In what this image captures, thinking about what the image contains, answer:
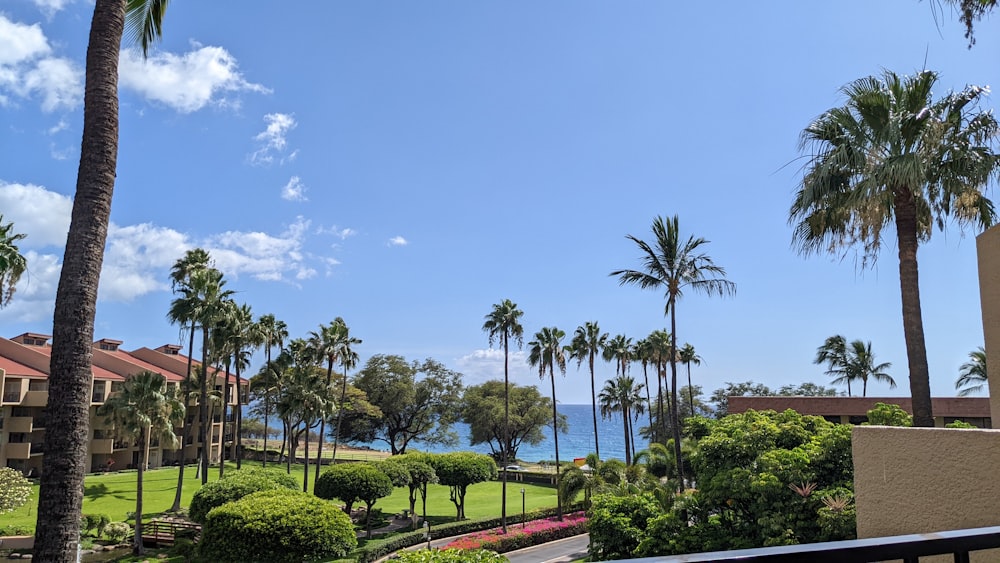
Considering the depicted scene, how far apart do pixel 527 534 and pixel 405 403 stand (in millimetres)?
36838

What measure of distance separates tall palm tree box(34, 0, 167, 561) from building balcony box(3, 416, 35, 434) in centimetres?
4566

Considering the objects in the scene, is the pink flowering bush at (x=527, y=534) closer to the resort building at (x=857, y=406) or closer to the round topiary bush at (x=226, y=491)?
the round topiary bush at (x=226, y=491)

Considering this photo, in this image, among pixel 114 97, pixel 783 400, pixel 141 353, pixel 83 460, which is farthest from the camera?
pixel 141 353

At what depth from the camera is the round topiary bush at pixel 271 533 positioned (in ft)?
71.1

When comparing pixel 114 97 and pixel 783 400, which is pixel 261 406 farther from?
pixel 114 97

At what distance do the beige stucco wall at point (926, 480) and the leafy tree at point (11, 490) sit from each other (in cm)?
3146

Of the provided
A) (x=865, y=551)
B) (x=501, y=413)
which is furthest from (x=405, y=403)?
(x=865, y=551)

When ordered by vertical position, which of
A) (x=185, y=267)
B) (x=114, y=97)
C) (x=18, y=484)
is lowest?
(x=18, y=484)

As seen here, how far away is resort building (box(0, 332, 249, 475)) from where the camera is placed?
138ft

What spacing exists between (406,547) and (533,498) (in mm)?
17869

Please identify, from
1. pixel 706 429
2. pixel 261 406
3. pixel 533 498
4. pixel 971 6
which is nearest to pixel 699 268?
pixel 706 429

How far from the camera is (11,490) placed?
2605 centimetres

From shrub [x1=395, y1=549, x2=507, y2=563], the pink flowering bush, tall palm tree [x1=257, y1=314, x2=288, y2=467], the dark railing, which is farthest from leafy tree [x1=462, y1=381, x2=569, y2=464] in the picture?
the dark railing

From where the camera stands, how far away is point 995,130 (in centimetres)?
1206
